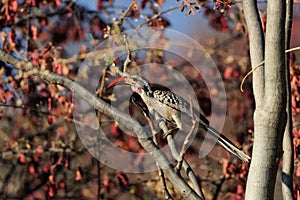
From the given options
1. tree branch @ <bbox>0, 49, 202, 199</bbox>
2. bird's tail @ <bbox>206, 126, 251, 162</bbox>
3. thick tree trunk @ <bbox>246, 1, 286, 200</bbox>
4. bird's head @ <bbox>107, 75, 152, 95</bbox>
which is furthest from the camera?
bird's head @ <bbox>107, 75, 152, 95</bbox>

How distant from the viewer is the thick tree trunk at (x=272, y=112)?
889mm

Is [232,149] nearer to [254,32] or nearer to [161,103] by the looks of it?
[254,32]

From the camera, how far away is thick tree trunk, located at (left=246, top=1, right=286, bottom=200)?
0.89 metres

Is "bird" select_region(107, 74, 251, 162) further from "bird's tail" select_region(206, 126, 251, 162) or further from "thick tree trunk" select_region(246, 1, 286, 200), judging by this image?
"thick tree trunk" select_region(246, 1, 286, 200)

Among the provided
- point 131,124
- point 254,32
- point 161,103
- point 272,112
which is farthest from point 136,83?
point 272,112

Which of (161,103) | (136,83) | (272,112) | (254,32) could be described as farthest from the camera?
(161,103)

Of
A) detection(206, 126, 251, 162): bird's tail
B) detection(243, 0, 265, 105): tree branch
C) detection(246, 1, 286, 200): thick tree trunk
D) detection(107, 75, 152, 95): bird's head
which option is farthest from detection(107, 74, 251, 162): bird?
detection(246, 1, 286, 200): thick tree trunk

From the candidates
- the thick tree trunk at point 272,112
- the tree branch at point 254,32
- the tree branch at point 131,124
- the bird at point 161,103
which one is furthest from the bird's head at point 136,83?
the thick tree trunk at point 272,112

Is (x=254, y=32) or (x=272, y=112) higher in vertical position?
(x=254, y=32)

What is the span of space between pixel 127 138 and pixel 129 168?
0.52 feet

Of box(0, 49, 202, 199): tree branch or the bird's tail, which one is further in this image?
the bird's tail

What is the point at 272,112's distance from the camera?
0.89m

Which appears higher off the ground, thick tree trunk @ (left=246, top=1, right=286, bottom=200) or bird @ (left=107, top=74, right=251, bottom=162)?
bird @ (left=107, top=74, right=251, bottom=162)

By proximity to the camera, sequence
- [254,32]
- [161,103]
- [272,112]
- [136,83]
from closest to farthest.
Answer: [272,112] < [254,32] < [136,83] < [161,103]
